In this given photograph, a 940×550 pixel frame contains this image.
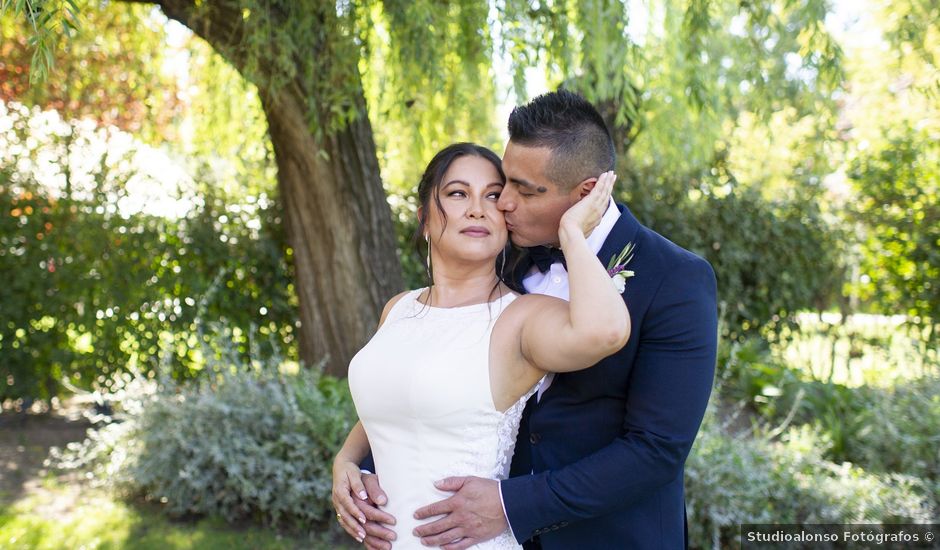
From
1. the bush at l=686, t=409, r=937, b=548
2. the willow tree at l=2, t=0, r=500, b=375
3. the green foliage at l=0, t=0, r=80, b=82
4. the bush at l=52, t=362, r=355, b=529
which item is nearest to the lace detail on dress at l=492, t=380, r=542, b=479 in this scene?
the green foliage at l=0, t=0, r=80, b=82

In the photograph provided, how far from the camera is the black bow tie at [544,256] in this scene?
2.41m

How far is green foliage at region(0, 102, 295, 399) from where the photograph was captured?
6633mm

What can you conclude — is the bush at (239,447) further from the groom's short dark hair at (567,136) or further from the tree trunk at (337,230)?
the groom's short dark hair at (567,136)

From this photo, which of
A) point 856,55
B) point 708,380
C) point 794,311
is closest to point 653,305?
point 708,380

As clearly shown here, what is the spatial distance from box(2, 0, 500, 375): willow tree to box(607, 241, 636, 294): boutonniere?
266cm

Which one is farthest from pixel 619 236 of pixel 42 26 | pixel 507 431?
pixel 42 26

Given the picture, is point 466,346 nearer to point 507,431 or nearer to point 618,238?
point 507,431

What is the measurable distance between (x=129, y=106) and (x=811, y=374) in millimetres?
7887

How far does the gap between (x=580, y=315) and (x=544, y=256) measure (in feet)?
1.81

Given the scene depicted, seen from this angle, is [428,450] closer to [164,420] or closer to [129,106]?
[164,420]

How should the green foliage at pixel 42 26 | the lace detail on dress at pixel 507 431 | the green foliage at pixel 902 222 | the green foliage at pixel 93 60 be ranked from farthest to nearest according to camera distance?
the green foliage at pixel 902 222 → the green foliage at pixel 93 60 → the green foliage at pixel 42 26 → the lace detail on dress at pixel 507 431

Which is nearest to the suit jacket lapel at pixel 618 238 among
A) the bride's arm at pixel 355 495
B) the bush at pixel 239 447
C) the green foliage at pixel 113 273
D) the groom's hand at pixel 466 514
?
the groom's hand at pixel 466 514

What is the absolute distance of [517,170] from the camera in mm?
2240

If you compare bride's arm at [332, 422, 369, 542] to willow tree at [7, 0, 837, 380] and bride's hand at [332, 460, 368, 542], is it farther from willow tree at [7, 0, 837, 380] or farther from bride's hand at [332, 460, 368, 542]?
willow tree at [7, 0, 837, 380]
